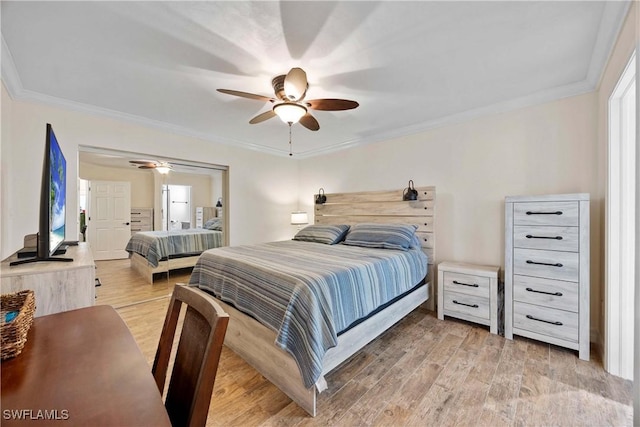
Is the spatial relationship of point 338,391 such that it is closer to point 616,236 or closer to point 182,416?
point 182,416

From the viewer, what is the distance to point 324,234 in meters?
3.45

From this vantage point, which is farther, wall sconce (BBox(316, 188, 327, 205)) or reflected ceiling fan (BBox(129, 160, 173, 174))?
wall sconce (BBox(316, 188, 327, 205))

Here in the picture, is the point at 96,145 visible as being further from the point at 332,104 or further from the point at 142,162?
the point at 332,104

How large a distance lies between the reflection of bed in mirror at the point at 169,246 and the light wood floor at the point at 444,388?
1365 mm

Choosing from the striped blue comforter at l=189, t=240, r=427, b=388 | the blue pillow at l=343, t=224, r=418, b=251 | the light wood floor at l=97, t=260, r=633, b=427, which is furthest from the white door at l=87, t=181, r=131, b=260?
the blue pillow at l=343, t=224, r=418, b=251

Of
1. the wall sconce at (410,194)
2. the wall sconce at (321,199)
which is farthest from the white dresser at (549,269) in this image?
the wall sconce at (321,199)

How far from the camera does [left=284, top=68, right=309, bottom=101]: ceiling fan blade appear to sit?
1792 mm

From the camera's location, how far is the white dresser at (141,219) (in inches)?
142

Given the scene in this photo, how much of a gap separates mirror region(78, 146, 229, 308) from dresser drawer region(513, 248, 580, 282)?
3.68 metres

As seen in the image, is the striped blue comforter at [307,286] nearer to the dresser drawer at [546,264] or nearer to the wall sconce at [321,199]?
the dresser drawer at [546,264]

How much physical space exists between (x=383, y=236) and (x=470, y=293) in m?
1.03

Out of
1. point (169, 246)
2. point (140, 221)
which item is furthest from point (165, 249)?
point (140, 221)

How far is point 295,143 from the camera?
4.28m

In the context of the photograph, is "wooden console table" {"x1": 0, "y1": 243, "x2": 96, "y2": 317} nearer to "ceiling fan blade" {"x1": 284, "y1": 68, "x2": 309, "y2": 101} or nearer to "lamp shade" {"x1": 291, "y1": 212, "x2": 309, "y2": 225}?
"ceiling fan blade" {"x1": 284, "y1": 68, "x2": 309, "y2": 101}
